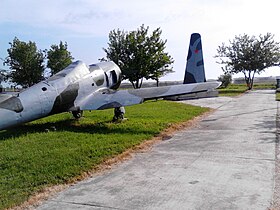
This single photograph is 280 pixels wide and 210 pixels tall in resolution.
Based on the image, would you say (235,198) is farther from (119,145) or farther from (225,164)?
(119,145)

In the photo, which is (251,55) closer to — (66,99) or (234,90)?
(234,90)

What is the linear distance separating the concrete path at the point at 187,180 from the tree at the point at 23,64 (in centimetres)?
3317

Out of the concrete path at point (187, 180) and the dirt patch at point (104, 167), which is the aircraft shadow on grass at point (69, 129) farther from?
the concrete path at point (187, 180)

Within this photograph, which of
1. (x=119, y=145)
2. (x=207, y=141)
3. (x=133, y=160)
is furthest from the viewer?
(x=207, y=141)

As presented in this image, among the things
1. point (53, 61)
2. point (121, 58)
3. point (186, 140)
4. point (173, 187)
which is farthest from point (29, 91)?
point (53, 61)

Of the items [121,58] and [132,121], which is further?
[121,58]

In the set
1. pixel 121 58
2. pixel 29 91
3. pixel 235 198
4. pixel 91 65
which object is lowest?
pixel 235 198

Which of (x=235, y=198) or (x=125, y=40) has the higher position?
(x=125, y=40)

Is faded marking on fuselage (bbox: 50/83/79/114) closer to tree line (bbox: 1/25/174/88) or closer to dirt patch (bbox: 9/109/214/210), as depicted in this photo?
dirt patch (bbox: 9/109/214/210)

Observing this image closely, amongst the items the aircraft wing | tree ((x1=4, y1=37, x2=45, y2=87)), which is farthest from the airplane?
tree ((x1=4, y1=37, x2=45, y2=87))

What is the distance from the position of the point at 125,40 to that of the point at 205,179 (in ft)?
104

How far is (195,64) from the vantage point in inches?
497

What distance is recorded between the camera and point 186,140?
8.60 meters

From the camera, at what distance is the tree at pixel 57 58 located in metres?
39.9
